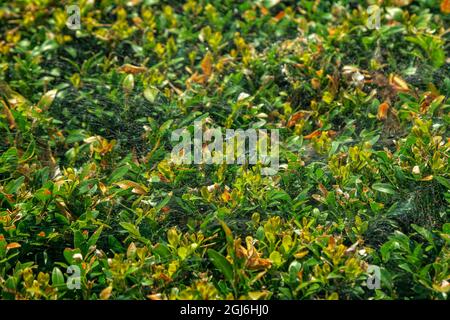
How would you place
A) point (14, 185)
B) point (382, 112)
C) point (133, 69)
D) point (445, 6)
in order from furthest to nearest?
point (445, 6), point (133, 69), point (382, 112), point (14, 185)

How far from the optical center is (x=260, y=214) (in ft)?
10.7

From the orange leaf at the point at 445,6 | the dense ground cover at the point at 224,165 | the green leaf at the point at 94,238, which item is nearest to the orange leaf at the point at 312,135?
the dense ground cover at the point at 224,165

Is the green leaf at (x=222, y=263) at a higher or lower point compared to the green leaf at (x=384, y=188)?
lower

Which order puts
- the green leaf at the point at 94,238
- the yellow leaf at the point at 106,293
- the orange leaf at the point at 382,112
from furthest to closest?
the orange leaf at the point at 382,112 → the green leaf at the point at 94,238 → the yellow leaf at the point at 106,293

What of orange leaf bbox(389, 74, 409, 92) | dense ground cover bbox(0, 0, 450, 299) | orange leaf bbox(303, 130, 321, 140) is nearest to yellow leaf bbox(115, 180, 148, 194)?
dense ground cover bbox(0, 0, 450, 299)

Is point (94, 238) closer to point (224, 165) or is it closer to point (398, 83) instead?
point (224, 165)

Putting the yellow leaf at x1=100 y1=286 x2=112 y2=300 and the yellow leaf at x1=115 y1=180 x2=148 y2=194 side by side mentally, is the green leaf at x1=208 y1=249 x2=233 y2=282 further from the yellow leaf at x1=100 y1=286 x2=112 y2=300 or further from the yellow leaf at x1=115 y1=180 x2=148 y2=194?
the yellow leaf at x1=115 y1=180 x2=148 y2=194

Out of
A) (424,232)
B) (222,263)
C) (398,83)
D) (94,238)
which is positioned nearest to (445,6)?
(398,83)

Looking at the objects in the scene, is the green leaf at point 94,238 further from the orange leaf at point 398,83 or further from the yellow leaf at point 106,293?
the orange leaf at point 398,83

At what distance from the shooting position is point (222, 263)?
2934 millimetres

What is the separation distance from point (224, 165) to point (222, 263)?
1.93 feet

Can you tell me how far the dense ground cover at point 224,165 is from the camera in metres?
2.95

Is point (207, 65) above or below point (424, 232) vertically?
above

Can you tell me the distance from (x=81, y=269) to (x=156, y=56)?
5.55ft
